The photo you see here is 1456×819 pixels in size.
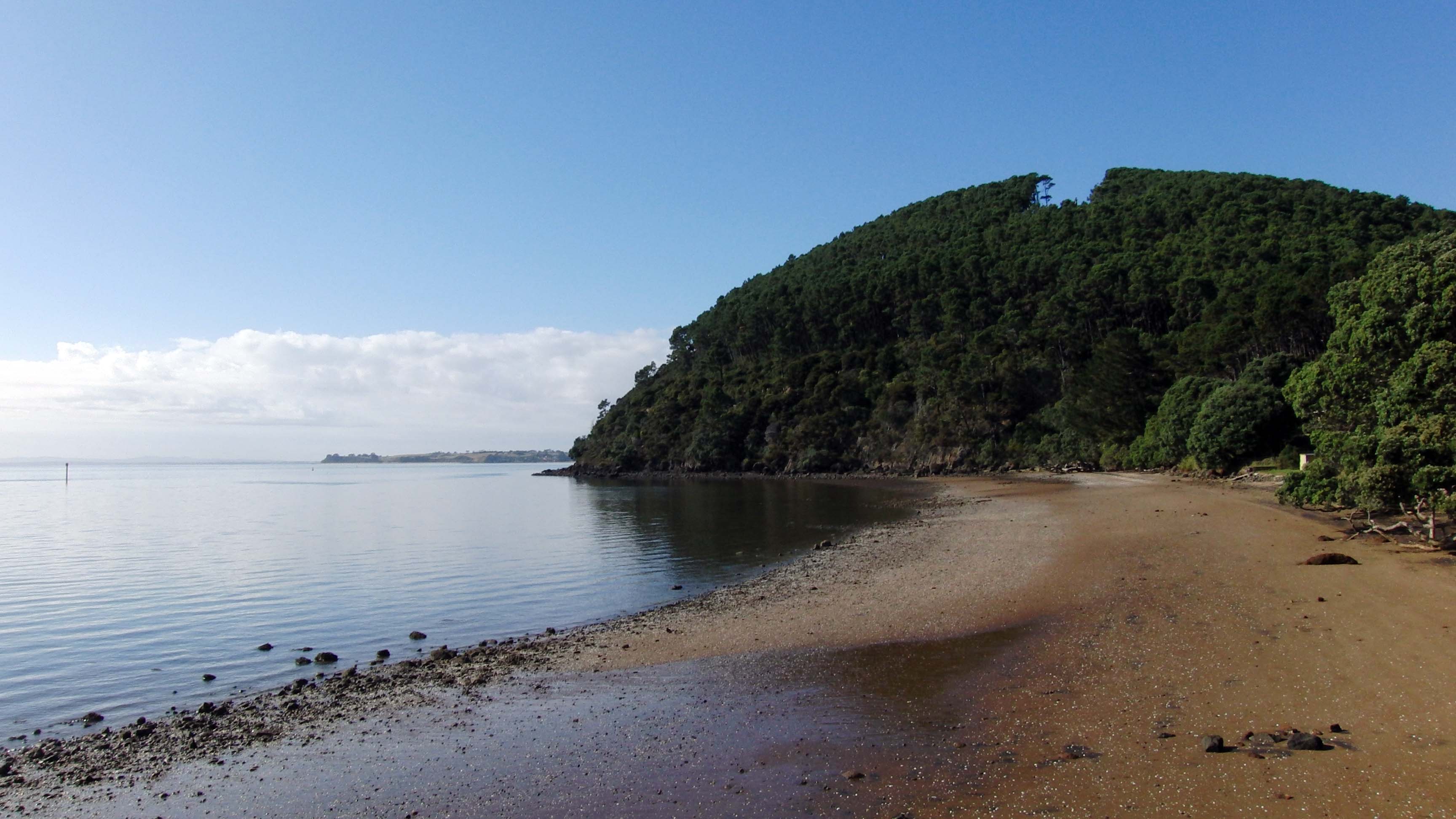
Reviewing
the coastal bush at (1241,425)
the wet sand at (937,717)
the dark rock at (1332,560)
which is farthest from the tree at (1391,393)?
the coastal bush at (1241,425)

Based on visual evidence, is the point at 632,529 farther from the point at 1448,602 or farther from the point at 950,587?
the point at 1448,602

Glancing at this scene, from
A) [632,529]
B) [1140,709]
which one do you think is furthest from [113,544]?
[1140,709]

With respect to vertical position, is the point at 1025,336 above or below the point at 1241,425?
above

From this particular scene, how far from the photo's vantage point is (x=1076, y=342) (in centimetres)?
10275

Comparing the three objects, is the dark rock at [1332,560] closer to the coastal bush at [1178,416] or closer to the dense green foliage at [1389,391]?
the dense green foliage at [1389,391]

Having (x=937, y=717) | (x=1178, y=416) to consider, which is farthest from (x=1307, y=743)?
(x=1178, y=416)

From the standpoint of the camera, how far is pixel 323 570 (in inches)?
1225

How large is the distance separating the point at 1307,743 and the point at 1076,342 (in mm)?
103377

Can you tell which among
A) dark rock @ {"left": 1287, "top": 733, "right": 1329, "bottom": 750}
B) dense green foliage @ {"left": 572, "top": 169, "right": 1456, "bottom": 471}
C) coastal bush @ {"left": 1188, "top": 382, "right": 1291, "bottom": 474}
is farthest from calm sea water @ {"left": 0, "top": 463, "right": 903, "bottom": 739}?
dense green foliage @ {"left": 572, "top": 169, "right": 1456, "bottom": 471}

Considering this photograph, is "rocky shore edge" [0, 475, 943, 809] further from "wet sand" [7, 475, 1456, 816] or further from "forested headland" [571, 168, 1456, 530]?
"forested headland" [571, 168, 1456, 530]

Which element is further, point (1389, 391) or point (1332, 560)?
point (1389, 391)

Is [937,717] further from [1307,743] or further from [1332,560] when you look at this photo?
[1332,560]

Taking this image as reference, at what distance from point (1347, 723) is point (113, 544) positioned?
170ft

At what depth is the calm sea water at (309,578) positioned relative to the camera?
16594mm
